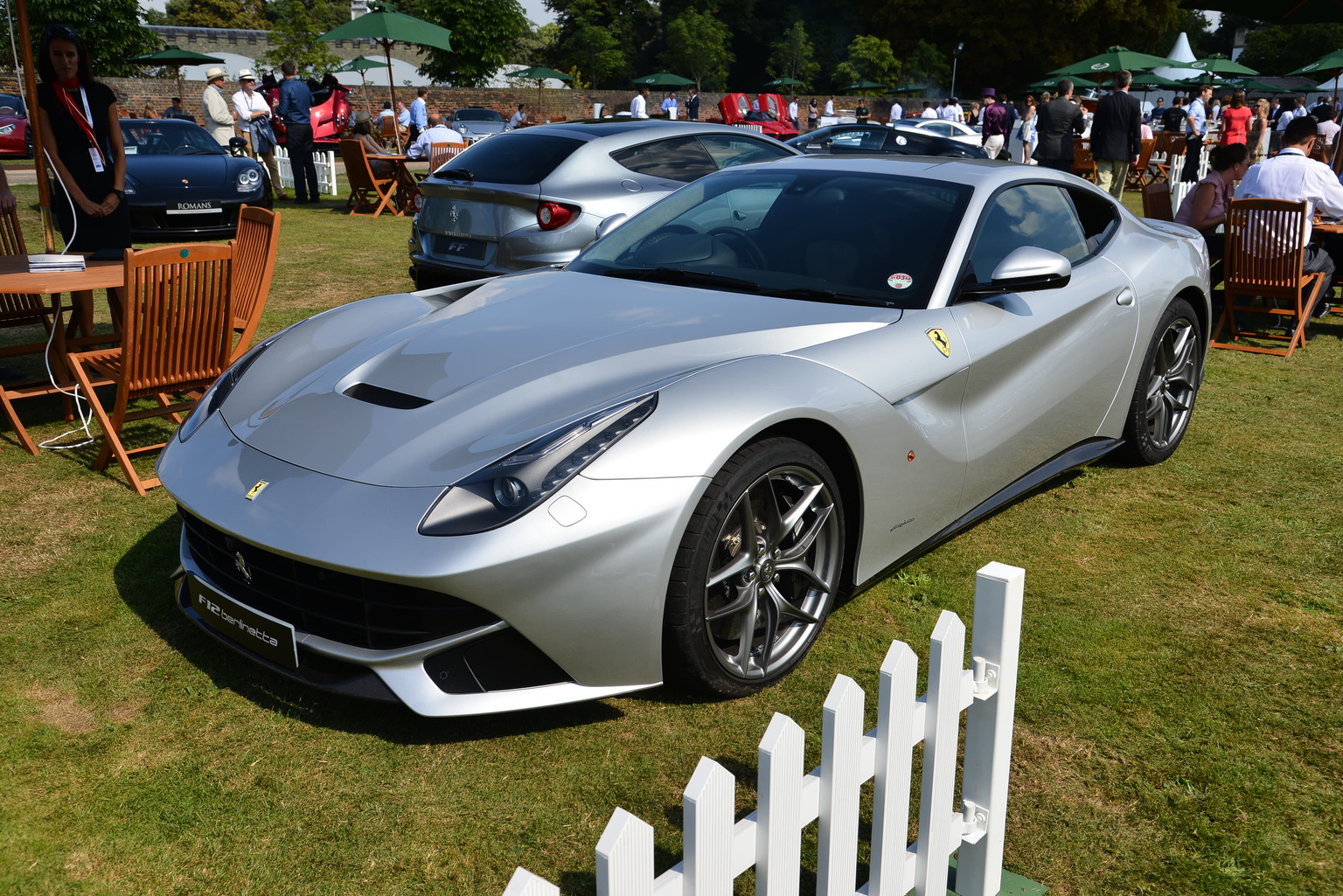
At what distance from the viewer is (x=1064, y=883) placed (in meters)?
2.33

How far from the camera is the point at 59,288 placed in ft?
15.0

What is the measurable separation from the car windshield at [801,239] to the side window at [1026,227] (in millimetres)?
171

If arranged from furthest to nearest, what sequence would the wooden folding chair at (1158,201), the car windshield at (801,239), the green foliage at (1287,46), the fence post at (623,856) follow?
the green foliage at (1287,46) → the wooden folding chair at (1158,201) → the car windshield at (801,239) → the fence post at (623,856)

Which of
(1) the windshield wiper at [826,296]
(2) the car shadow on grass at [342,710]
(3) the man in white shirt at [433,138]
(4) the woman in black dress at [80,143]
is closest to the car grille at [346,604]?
(2) the car shadow on grass at [342,710]

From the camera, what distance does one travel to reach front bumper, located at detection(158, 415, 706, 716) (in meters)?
2.46

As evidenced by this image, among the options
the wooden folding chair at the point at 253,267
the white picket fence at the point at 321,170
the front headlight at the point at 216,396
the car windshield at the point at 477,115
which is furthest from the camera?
the car windshield at the point at 477,115

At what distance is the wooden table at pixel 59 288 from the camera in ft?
15.0

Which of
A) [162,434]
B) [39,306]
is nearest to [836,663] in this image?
[162,434]

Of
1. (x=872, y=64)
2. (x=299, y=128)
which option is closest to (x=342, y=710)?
(x=299, y=128)

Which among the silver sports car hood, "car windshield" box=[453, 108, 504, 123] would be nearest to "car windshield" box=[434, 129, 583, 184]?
the silver sports car hood

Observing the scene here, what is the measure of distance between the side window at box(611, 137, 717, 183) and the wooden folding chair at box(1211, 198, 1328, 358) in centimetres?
396

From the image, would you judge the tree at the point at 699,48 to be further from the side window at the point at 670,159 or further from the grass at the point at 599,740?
the grass at the point at 599,740

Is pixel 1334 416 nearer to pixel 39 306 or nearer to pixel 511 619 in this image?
pixel 511 619

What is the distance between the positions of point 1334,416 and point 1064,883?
4.91m
